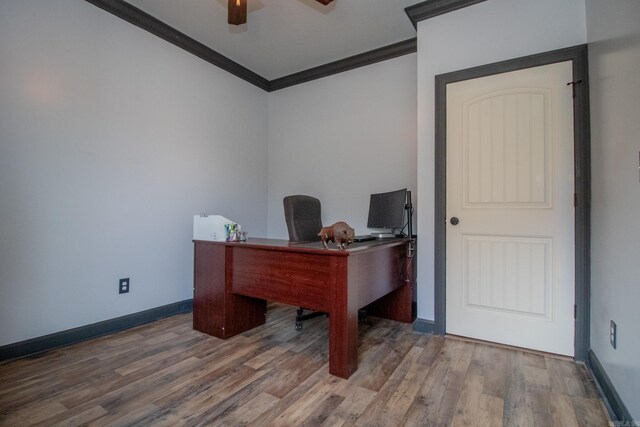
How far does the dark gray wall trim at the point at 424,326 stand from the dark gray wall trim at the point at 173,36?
3264mm

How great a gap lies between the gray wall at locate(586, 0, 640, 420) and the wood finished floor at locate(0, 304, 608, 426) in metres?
0.30

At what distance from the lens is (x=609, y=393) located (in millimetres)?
1494

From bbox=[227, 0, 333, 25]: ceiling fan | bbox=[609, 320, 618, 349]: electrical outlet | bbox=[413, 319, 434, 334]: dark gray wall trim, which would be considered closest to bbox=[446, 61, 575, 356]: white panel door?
bbox=[413, 319, 434, 334]: dark gray wall trim

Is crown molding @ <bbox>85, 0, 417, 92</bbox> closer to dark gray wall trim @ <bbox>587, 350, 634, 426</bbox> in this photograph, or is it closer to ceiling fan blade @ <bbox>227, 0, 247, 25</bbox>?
ceiling fan blade @ <bbox>227, 0, 247, 25</bbox>

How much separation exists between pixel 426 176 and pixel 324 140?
4.80 ft

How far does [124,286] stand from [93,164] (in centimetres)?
100

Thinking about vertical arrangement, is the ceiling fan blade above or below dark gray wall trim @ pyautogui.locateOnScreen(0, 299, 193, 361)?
above

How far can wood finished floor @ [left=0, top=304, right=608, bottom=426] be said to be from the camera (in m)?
1.42

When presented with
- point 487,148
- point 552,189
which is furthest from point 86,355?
point 552,189

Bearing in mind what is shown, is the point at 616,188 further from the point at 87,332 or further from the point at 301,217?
the point at 87,332

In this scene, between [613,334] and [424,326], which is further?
[424,326]

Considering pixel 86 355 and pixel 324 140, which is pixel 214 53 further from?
pixel 86 355

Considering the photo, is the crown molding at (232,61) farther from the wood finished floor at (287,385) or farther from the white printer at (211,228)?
the wood finished floor at (287,385)

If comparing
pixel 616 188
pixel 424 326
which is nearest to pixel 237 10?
pixel 616 188
